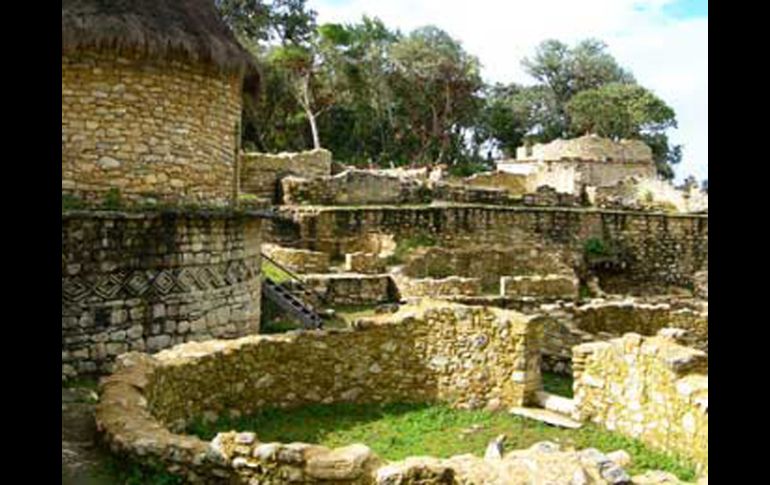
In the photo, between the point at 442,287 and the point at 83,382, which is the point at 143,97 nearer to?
the point at 83,382

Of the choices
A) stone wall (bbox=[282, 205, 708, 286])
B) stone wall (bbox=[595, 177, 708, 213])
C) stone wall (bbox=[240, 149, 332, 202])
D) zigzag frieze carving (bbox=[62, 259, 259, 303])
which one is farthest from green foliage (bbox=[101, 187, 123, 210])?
stone wall (bbox=[595, 177, 708, 213])

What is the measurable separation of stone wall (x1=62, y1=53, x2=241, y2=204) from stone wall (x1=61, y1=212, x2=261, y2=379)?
2.17 ft

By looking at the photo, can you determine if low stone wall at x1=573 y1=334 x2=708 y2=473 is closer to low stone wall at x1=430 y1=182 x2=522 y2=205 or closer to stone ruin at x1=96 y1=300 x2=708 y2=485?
stone ruin at x1=96 y1=300 x2=708 y2=485

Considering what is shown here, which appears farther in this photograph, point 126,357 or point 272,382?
point 272,382

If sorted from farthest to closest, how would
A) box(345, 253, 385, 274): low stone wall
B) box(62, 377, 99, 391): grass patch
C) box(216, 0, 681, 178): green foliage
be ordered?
box(216, 0, 681, 178): green foliage → box(345, 253, 385, 274): low stone wall → box(62, 377, 99, 391): grass patch

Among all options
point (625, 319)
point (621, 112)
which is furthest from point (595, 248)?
point (621, 112)

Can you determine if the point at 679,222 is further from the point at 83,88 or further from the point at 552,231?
the point at 83,88

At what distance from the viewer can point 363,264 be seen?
65.1 ft

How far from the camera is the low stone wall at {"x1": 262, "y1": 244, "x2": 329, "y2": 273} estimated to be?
19.2 meters

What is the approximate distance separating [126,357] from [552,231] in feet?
66.7

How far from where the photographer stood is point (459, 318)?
9711 millimetres

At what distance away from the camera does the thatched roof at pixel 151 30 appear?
34.6 ft

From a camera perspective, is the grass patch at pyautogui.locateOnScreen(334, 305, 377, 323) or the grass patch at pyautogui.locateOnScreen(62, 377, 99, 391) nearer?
the grass patch at pyautogui.locateOnScreen(62, 377, 99, 391)
